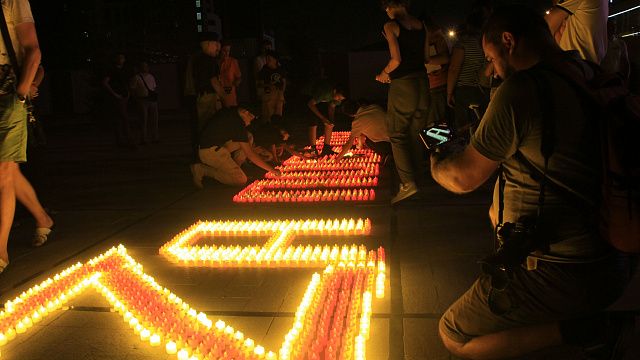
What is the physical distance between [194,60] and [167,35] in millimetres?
24181

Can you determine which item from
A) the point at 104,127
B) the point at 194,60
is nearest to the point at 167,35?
the point at 104,127

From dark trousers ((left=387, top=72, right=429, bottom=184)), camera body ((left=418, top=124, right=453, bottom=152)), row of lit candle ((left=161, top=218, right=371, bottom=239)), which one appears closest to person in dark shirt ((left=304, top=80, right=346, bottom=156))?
dark trousers ((left=387, top=72, right=429, bottom=184))

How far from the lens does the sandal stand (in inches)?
198

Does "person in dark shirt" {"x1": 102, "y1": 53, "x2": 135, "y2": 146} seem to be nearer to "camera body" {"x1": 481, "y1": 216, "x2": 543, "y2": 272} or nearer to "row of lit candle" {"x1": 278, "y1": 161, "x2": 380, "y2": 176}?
"row of lit candle" {"x1": 278, "y1": 161, "x2": 380, "y2": 176}

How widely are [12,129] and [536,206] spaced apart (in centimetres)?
382

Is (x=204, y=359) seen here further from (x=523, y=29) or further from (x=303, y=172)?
(x=303, y=172)

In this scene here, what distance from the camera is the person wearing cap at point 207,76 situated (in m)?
8.14

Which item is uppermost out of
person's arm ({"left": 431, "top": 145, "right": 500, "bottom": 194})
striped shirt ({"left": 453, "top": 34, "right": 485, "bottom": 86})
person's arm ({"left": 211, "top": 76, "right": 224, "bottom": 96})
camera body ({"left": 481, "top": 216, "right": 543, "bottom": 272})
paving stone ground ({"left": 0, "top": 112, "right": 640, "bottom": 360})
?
striped shirt ({"left": 453, "top": 34, "right": 485, "bottom": 86})

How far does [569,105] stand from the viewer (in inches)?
84.8

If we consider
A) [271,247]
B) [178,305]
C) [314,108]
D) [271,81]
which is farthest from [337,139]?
[178,305]

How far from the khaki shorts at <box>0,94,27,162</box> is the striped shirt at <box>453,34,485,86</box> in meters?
4.49

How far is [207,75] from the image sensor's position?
8242 millimetres

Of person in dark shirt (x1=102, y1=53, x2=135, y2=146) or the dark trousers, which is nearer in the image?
the dark trousers

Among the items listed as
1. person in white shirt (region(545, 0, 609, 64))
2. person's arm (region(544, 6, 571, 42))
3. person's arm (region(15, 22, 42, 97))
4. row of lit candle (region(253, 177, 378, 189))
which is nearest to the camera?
person in white shirt (region(545, 0, 609, 64))
